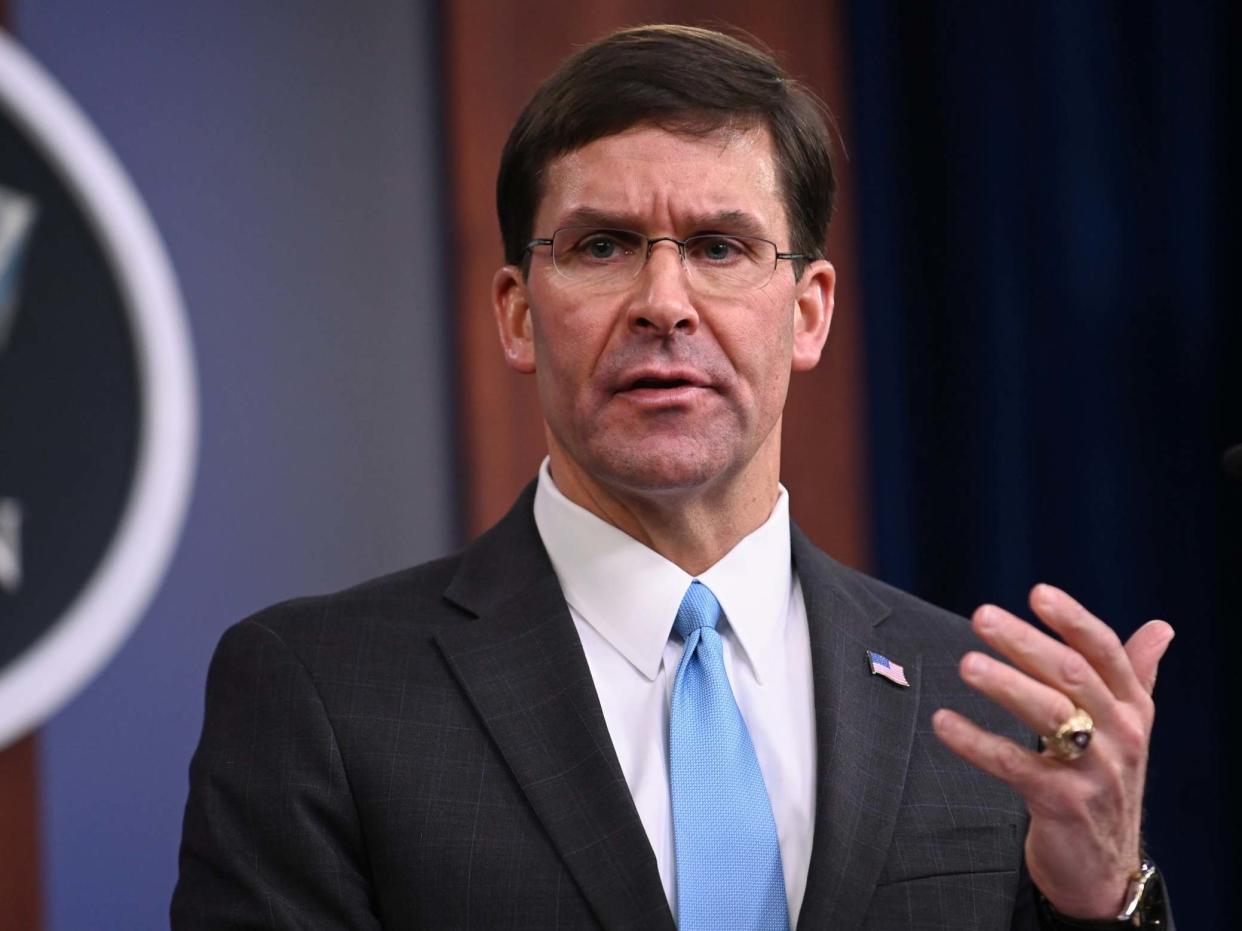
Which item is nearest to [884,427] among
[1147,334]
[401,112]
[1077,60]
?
[1147,334]

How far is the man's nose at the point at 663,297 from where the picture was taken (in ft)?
5.61

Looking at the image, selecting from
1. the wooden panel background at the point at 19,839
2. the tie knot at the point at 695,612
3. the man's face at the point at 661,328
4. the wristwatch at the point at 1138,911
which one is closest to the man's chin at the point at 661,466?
the man's face at the point at 661,328

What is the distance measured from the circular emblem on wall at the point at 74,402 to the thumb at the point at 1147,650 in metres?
1.48

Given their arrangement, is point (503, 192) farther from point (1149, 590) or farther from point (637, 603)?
point (1149, 590)

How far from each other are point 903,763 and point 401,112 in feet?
4.88

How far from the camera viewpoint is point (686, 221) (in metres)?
1.76

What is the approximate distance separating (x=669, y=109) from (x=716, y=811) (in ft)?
2.46

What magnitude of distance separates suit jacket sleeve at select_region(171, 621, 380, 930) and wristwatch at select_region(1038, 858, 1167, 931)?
66cm

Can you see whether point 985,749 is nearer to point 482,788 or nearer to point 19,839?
point 482,788

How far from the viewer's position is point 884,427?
3.12 m

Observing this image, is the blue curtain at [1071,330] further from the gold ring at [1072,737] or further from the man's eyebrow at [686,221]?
the gold ring at [1072,737]

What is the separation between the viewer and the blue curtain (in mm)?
2896

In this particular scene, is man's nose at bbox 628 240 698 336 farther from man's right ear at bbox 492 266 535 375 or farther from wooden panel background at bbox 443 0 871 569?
wooden panel background at bbox 443 0 871 569

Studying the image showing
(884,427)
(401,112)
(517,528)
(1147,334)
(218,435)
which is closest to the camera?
(517,528)
